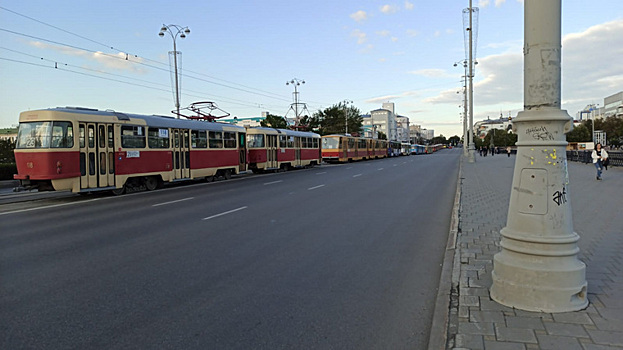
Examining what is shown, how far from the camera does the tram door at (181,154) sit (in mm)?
19891

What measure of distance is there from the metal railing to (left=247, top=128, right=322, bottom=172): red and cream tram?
22.1 m

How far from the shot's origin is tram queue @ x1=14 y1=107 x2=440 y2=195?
14266 millimetres

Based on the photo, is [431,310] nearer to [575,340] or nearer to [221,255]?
[575,340]

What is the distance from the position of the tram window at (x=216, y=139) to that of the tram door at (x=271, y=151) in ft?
22.5

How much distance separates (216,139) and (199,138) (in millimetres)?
1472

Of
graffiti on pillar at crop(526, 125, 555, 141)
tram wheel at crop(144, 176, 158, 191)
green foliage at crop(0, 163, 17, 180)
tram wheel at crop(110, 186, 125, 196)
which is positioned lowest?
tram wheel at crop(110, 186, 125, 196)

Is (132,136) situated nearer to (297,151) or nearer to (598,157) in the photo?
(297,151)

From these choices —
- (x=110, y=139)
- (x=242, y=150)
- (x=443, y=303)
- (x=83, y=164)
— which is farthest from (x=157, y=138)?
(x=443, y=303)

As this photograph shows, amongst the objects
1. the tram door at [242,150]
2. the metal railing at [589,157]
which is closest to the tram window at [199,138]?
the tram door at [242,150]

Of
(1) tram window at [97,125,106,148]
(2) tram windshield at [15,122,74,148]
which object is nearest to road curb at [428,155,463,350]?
(2) tram windshield at [15,122,74,148]

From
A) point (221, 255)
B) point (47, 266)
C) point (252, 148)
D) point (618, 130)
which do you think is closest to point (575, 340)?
point (221, 255)

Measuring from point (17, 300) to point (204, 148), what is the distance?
697 inches

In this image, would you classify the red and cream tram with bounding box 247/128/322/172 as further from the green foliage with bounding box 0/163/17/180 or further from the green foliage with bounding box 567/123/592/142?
the green foliage with bounding box 567/123/592/142

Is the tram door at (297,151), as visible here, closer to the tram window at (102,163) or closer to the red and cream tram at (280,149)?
the red and cream tram at (280,149)
